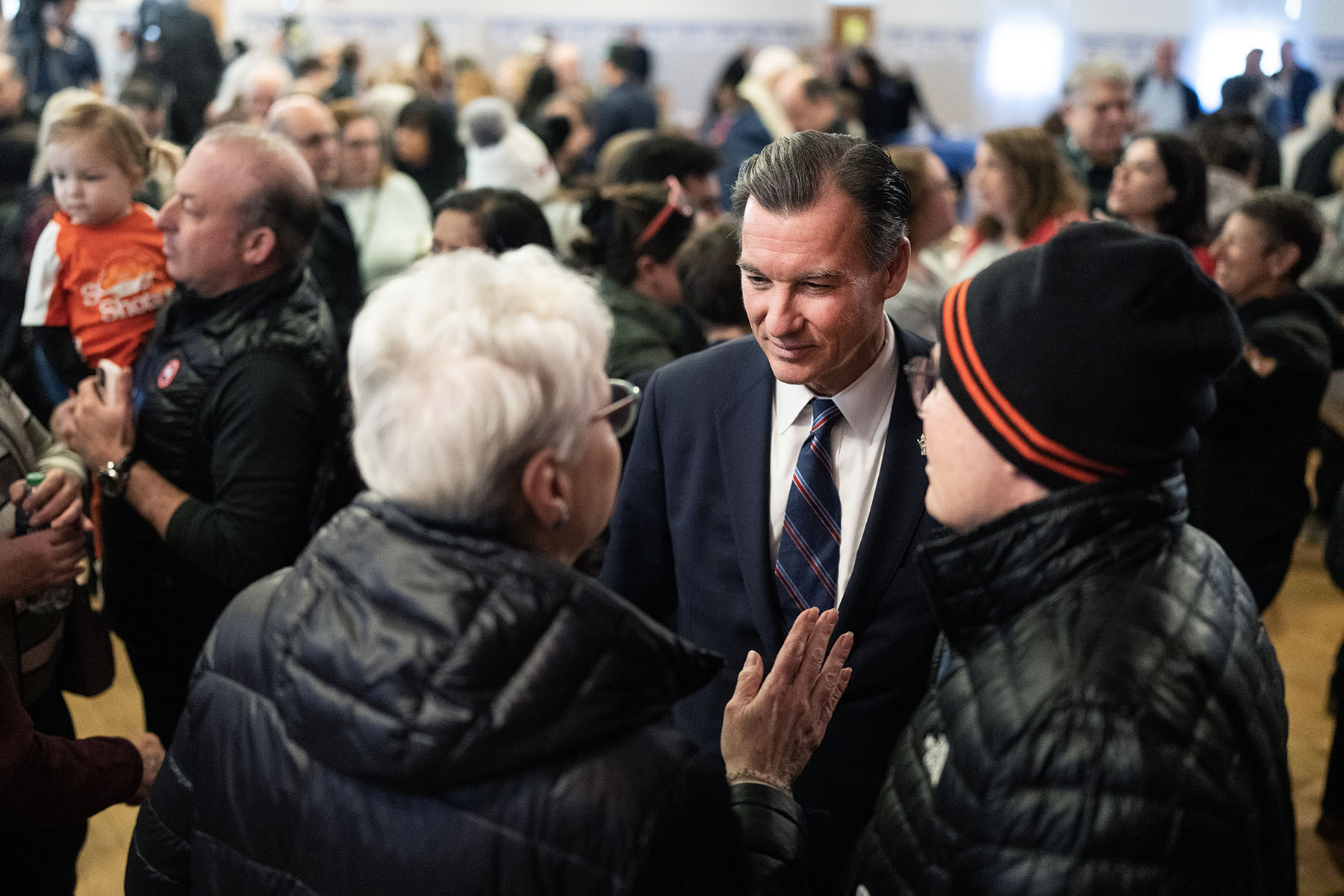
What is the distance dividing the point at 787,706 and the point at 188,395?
1.49 metres

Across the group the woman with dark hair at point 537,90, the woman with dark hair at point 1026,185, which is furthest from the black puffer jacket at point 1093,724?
the woman with dark hair at point 537,90

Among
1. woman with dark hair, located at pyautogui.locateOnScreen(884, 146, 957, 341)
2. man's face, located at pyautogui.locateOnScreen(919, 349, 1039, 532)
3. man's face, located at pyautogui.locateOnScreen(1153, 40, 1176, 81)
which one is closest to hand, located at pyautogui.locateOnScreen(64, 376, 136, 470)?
man's face, located at pyautogui.locateOnScreen(919, 349, 1039, 532)

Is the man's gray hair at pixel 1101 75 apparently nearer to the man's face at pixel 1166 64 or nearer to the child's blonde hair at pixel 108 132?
the child's blonde hair at pixel 108 132

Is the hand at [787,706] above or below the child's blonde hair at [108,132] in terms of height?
below

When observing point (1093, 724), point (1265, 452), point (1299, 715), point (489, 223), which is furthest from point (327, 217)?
point (1299, 715)

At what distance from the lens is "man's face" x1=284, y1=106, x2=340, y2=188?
14.9 feet

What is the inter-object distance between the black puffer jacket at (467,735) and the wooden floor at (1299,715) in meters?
2.21

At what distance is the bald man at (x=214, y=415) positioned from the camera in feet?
7.37

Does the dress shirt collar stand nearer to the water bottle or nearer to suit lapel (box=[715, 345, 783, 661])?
suit lapel (box=[715, 345, 783, 661])

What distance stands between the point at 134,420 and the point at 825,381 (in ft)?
4.98

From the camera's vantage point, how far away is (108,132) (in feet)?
10.7

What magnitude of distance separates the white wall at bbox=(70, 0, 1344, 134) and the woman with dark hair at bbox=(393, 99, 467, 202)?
8.66 metres

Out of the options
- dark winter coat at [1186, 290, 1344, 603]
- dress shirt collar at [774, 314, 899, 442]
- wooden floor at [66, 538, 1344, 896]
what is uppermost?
dress shirt collar at [774, 314, 899, 442]

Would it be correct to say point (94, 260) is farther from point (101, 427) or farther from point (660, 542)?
point (660, 542)
